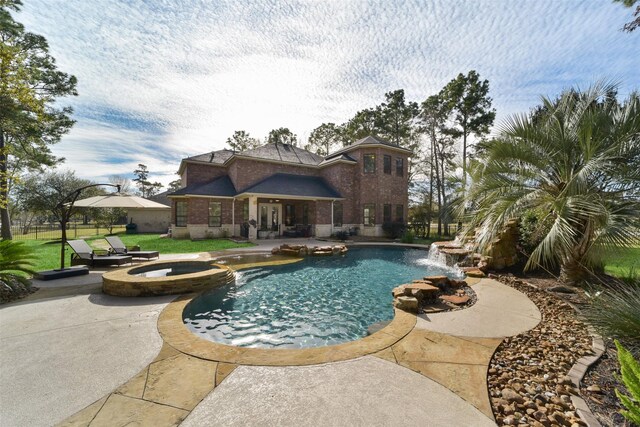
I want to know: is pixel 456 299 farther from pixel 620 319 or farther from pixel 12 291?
pixel 12 291

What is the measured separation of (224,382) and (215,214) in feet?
57.6

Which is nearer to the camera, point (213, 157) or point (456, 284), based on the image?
point (456, 284)

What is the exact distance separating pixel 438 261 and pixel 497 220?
5329 millimetres

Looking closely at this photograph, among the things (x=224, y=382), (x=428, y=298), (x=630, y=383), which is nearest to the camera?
(x=630, y=383)

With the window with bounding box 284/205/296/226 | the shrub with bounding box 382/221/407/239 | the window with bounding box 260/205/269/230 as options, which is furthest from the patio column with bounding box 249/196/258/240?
the shrub with bounding box 382/221/407/239

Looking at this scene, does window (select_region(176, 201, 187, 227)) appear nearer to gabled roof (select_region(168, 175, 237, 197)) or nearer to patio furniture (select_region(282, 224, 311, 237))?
gabled roof (select_region(168, 175, 237, 197))

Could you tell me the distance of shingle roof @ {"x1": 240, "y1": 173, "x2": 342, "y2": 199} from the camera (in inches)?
694

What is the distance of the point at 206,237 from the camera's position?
18219 mm

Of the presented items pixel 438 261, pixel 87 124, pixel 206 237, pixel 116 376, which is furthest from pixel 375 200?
pixel 87 124

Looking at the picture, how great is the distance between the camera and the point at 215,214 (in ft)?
60.9

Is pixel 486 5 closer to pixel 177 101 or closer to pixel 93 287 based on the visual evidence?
pixel 93 287

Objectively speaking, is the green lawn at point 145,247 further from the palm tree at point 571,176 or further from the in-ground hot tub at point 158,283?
the palm tree at point 571,176

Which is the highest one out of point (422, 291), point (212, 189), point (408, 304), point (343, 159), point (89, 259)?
point (343, 159)

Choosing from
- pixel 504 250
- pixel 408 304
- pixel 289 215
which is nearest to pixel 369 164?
pixel 289 215
